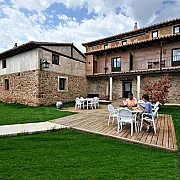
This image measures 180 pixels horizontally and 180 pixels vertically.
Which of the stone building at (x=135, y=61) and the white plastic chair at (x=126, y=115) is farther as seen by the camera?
the stone building at (x=135, y=61)

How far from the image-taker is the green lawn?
2.74m

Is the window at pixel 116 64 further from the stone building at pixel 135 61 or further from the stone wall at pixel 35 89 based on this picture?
the stone wall at pixel 35 89

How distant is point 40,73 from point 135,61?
1144 centimetres

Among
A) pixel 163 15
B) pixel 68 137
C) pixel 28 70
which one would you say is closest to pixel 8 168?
pixel 68 137

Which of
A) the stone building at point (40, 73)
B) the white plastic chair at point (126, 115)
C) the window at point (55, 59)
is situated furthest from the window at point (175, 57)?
the white plastic chair at point (126, 115)

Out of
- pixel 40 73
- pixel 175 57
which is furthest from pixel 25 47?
pixel 175 57

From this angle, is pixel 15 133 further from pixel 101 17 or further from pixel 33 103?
pixel 101 17

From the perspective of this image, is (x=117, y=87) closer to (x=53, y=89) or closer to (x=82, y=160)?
(x=53, y=89)

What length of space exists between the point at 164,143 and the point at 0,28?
19260 millimetres

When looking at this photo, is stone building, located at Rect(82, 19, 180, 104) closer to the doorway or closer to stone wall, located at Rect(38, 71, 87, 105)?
the doorway

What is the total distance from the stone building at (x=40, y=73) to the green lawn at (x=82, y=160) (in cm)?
929

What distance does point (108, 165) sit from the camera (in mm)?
3100

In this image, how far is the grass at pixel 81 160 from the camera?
8.98ft

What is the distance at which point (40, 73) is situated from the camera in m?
13.3
